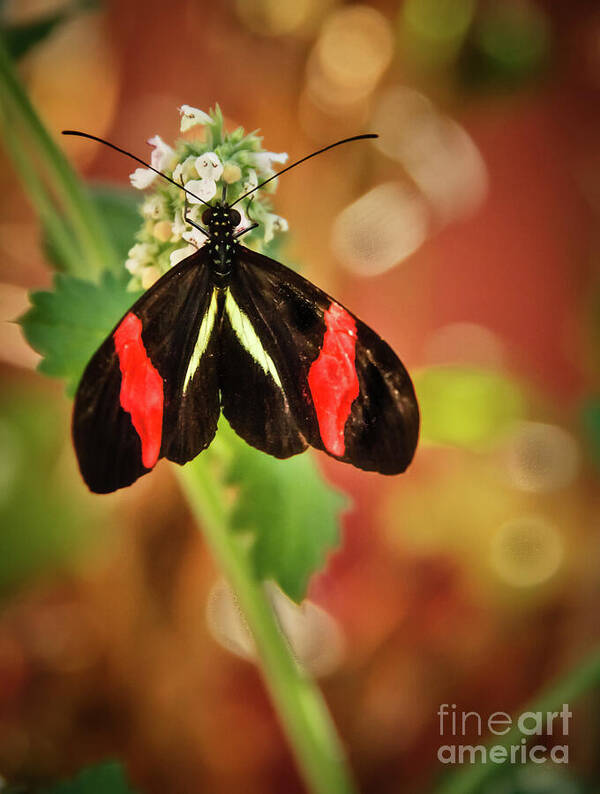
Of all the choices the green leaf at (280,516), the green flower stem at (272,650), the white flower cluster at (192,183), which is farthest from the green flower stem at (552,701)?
the white flower cluster at (192,183)

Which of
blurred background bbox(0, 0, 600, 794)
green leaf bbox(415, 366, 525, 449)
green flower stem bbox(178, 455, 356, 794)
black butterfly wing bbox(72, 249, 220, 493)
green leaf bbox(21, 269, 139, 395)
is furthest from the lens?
blurred background bbox(0, 0, 600, 794)

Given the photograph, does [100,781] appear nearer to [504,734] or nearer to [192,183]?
[504,734]

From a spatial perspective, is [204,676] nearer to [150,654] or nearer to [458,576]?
[150,654]

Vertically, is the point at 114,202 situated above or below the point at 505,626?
above

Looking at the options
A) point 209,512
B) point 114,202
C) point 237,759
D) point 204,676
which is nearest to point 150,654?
point 204,676

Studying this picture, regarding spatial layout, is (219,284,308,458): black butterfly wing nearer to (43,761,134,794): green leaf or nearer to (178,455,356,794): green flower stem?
(178,455,356,794): green flower stem

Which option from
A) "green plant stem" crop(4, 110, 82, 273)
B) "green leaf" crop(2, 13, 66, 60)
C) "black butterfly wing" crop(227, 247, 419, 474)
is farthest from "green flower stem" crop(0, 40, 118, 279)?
"black butterfly wing" crop(227, 247, 419, 474)
